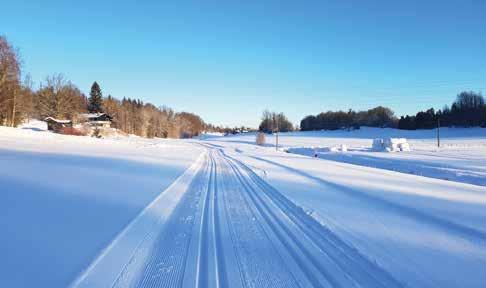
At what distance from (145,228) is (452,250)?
5.69 metres

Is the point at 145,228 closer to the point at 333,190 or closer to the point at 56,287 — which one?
the point at 56,287

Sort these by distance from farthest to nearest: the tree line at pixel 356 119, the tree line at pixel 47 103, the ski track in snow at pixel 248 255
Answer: the tree line at pixel 356 119 < the tree line at pixel 47 103 < the ski track in snow at pixel 248 255

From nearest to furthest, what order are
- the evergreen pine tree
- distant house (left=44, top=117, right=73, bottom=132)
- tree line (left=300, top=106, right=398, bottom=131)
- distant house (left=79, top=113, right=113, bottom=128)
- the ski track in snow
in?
1. the ski track in snow
2. distant house (left=44, top=117, right=73, bottom=132)
3. distant house (left=79, top=113, right=113, bottom=128)
4. the evergreen pine tree
5. tree line (left=300, top=106, right=398, bottom=131)

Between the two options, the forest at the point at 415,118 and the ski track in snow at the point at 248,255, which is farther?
the forest at the point at 415,118

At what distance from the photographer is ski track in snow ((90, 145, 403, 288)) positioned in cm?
461

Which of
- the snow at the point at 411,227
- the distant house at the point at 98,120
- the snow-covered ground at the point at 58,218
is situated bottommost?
the snow at the point at 411,227

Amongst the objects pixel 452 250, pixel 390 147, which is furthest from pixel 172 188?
pixel 390 147

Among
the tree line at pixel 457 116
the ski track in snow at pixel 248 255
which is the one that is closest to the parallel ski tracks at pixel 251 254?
the ski track in snow at pixel 248 255

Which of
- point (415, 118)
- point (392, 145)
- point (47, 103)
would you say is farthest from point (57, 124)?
point (415, 118)

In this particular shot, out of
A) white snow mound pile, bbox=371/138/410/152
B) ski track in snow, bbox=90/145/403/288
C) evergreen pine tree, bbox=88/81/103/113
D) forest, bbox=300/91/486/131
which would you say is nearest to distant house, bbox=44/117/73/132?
evergreen pine tree, bbox=88/81/103/113

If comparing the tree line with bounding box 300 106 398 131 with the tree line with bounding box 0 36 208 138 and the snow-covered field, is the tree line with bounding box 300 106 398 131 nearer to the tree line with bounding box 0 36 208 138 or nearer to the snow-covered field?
the tree line with bounding box 0 36 208 138

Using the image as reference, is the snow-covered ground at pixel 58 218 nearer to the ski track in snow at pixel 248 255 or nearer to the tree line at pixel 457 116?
the ski track in snow at pixel 248 255

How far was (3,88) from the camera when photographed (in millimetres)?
45062

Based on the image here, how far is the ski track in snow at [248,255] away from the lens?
15.1ft
